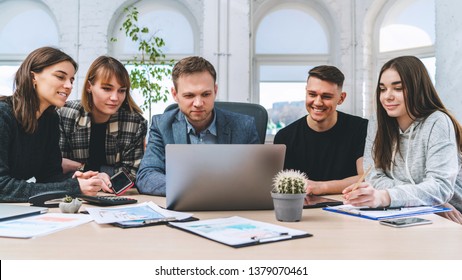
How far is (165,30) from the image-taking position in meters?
5.12

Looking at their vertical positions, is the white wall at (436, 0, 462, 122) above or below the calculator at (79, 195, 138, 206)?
above

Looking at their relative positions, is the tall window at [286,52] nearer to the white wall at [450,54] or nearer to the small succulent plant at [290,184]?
the white wall at [450,54]

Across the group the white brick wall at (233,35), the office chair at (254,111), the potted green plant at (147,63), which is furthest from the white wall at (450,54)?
Answer: the potted green plant at (147,63)

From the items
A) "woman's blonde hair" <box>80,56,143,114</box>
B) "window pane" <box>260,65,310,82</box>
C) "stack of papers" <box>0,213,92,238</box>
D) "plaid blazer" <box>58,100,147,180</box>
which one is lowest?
"stack of papers" <box>0,213,92,238</box>

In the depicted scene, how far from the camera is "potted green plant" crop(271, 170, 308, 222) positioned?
3.70 ft

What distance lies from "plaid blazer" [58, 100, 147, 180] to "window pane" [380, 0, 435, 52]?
3.56 metres

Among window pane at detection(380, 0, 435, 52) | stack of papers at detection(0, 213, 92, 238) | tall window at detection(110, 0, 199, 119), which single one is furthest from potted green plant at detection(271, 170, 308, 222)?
window pane at detection(380, 0, 435, 52)

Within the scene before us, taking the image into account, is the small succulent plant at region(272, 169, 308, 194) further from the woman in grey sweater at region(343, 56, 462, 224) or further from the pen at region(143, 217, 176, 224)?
the woman in grey sweater at region(343, 56, 462, 224)

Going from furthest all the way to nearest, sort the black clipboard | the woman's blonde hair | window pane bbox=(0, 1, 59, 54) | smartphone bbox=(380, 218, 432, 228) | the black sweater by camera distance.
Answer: window pane bbox=(0, 1, 59, 54)
the woman's blonde hair
the black sweater
smartphone bbox=(380, 218, 432, 228)
the black clipboard

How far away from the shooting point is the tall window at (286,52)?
16.7 feet

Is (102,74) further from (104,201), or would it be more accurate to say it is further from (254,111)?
(104,201)

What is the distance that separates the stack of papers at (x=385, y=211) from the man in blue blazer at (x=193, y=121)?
29.0 inches
